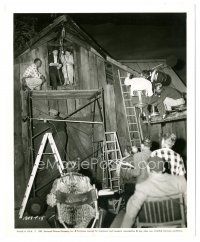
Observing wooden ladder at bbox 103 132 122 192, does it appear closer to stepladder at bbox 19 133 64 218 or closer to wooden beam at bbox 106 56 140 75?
stepladder at bbox 19 133 64 218

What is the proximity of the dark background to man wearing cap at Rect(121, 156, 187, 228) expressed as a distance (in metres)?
1.08

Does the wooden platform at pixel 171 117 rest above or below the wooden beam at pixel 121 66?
below

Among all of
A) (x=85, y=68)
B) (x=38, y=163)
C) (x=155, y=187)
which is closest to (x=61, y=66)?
(x=85, y=68)

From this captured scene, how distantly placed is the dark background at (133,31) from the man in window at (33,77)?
0.28 metres

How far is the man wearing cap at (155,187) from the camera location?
2641 mm

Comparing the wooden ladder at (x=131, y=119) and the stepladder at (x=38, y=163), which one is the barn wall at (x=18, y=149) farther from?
the wooden ladder at (x=131, y=119)

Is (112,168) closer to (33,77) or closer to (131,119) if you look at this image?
(131,119)

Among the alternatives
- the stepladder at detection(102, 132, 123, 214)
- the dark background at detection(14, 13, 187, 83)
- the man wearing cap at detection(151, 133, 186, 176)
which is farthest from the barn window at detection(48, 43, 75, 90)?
the man wearing cap at detection(151, 133, 186, 176)

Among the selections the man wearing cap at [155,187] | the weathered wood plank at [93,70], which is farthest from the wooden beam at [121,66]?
the man wearing cap at [155,187]

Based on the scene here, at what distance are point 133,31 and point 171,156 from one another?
4.66 ft
